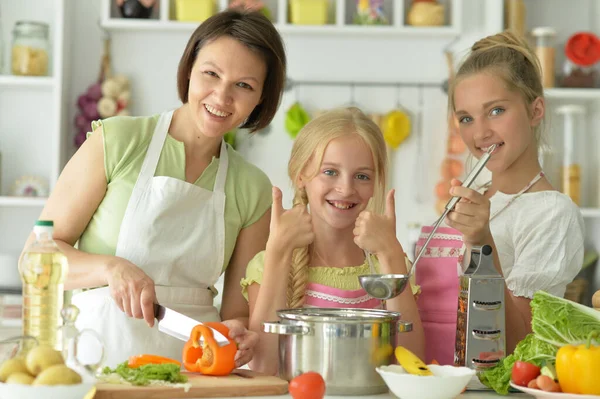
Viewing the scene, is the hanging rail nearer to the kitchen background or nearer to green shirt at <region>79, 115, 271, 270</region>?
the kitchen background

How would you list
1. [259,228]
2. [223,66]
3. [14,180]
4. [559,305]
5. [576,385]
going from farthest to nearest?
[14,180] < [259,228] < [223,66] < [559,305] < [576,385]

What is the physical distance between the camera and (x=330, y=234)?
186cm

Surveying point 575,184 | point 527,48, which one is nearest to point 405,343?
point 527,48

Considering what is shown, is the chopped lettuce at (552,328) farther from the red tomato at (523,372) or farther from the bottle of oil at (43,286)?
the bottle of oil at (43,286)

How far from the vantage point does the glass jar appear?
3.21 m

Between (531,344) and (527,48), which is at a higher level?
(527,48)

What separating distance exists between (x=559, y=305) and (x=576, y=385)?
152mm

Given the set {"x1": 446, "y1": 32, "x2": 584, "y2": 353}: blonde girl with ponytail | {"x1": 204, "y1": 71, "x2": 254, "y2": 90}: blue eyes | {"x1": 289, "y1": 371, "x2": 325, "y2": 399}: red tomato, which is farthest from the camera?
{"x1": 204, "y1": 71, "x2": 254, "y2": 90}: blue eyes

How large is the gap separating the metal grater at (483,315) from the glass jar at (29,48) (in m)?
2.37

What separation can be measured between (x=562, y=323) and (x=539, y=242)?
0.47 meters

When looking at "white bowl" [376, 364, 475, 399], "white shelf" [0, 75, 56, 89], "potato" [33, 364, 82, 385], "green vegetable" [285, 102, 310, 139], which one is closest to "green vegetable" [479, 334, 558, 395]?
"white bowl" [376, 364, 475, 399]

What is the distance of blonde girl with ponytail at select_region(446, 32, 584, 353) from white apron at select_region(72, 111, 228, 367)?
2.00ft

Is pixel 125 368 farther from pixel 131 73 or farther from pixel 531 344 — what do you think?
pixel 131 73

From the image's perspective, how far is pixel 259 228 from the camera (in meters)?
1.94
